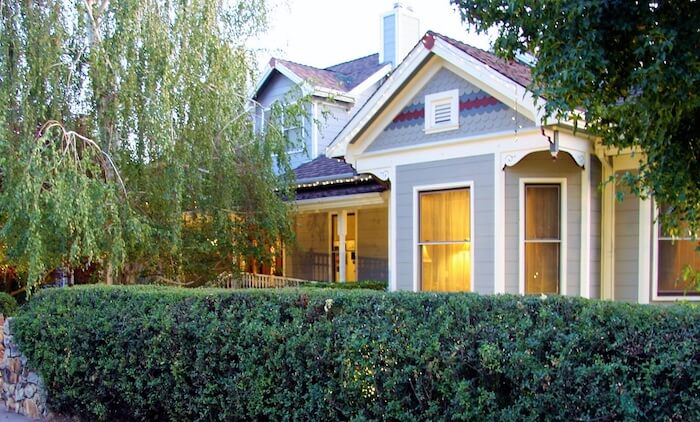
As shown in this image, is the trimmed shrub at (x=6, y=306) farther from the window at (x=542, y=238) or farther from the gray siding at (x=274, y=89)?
the window at (x=542, y=238)

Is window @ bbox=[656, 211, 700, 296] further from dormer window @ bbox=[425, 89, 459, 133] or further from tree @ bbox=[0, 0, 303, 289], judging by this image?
tree @ bbox=[0, 0, 303, 289]

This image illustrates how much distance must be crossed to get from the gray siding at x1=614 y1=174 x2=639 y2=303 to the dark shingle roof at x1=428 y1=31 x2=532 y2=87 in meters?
2.09

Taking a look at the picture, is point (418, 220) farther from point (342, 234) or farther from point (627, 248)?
point (342, 234)

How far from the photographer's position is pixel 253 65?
1054cm

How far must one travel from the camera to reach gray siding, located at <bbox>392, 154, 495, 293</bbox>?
336 inches

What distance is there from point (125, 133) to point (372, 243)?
6.67 meters

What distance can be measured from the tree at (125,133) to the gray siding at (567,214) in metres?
4.47

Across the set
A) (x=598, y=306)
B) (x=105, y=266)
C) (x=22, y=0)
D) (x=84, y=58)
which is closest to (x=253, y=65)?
(x=84, y=58)

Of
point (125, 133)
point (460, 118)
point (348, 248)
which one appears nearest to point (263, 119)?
point (125, 133)

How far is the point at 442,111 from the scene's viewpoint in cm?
922

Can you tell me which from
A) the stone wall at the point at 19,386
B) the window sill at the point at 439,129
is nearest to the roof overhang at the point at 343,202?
the window sill at the point at 439,129

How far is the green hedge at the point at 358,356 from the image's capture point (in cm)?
334

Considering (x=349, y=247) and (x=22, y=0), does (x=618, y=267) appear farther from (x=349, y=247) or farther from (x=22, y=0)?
(x=22, y=0)

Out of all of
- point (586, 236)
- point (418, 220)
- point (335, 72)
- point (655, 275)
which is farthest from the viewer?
point (335, 72)
